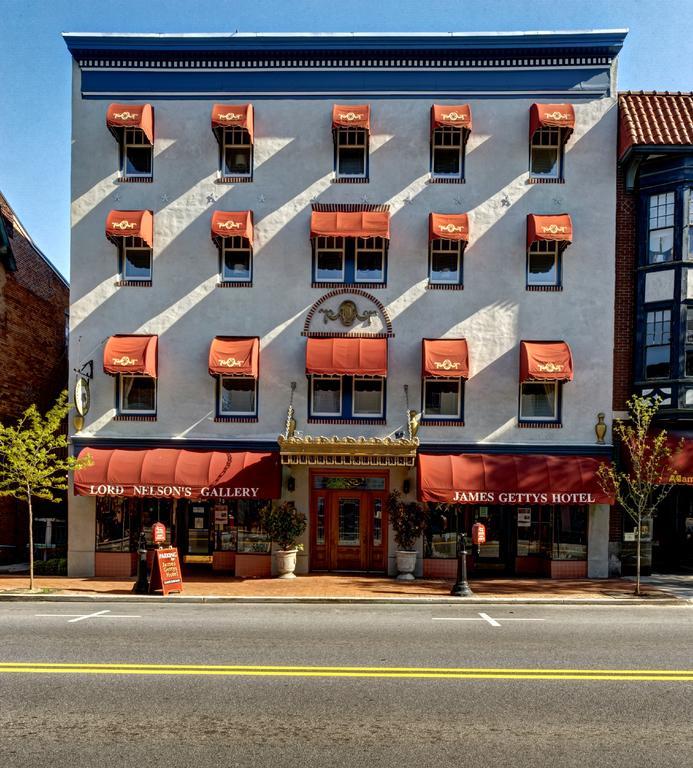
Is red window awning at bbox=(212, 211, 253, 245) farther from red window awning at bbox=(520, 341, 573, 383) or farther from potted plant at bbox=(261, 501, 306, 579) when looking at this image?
red window awning at bbox=(520, 341, 573, 383)

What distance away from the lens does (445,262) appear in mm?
19625

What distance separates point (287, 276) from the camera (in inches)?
771

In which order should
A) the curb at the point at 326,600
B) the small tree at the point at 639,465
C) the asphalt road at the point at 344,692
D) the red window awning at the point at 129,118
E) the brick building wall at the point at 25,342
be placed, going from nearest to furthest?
the asphalt road at the point at 344,692 → the curb at the point at 326,600 → the small tree at the point at 639,465 → the red window awning at the point at 129,118 → the brick building wall at the point at 25,342

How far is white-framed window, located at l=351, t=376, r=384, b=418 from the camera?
19484 millimetres

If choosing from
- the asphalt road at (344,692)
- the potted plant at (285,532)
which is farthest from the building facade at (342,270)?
the asphalt road at (344,692)

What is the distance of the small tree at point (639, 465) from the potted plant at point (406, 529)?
→ 16.6 ft

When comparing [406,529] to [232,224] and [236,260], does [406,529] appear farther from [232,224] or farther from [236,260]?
[232,224]

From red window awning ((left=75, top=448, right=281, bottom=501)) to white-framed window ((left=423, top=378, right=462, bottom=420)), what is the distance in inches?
185

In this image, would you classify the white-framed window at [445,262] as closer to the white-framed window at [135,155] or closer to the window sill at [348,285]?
the window sill at [348,285]

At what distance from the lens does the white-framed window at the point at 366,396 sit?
63.9ft

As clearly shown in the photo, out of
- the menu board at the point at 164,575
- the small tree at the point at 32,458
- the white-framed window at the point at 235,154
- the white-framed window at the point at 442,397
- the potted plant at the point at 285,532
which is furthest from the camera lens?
the white-framed window at the point at 235,154

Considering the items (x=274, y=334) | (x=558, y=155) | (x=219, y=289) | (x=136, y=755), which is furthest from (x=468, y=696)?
(x=558, y=155)

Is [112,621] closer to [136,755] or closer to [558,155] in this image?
[136,755]

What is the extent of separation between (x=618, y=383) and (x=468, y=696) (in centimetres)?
1350
